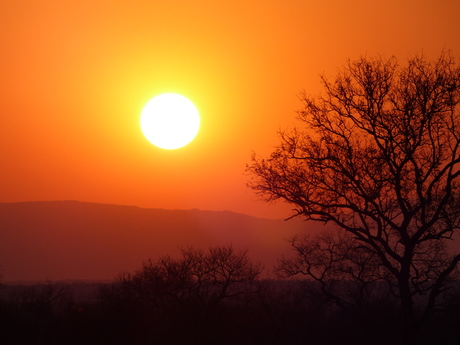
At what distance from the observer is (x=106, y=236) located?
148000 mm

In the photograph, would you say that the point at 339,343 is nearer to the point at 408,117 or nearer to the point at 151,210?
the point at 408,117

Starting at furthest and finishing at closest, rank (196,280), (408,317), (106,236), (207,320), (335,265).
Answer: (106,236) < (335,265) < (196,280) < (207,320) < (408,317)

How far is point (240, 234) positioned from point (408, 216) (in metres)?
135

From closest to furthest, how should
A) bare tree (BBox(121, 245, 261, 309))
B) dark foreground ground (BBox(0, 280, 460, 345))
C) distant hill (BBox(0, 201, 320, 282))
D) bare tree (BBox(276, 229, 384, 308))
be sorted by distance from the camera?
dark foreground ground (BBox(0, 280, 460, 345)) → bare tree (BBox(121, 245, 261, 309)) → bare tree (BBox(276, 229, 384, 308)) → distant hill (BBox(0, 201, 320, 282))

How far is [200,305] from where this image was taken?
23.3m

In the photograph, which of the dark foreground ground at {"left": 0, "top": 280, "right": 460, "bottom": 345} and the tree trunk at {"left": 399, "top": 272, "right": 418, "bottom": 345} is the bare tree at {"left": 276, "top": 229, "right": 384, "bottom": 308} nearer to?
the dark foreground ground at {"left": 0, "top": 280, "right": 460, "bottom": 345}

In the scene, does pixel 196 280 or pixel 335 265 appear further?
pixel 335 265

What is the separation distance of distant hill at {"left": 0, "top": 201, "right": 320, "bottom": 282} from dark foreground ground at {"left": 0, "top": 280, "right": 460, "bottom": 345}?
90592 millimetres

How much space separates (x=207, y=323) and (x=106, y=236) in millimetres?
129926

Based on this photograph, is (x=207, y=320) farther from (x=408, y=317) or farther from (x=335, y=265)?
(x=335, y=265)

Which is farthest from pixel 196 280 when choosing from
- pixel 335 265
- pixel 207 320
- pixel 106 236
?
pixel 106 236

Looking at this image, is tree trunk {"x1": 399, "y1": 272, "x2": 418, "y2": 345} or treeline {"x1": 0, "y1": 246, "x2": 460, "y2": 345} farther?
treeline {"x1": 0, "y1": 246, "x2": 460, "y2": 345}

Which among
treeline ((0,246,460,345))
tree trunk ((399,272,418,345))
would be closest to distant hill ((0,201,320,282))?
treeline ((0,246,460,345))

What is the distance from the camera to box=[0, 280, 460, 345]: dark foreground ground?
21.1m
